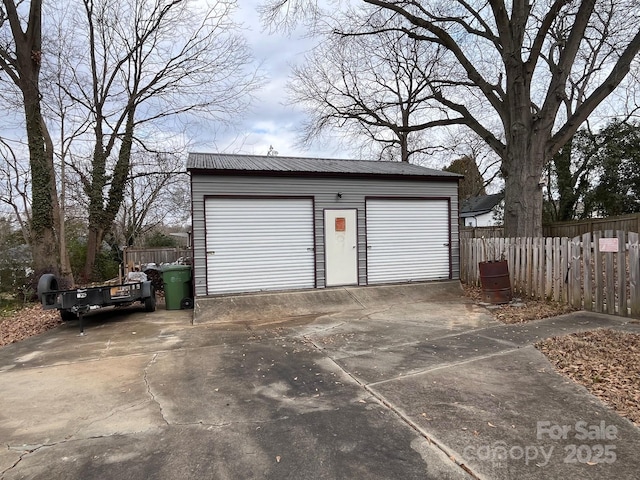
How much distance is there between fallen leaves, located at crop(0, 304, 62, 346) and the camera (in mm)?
7160

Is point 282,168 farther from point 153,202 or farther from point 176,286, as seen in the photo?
point 153,202

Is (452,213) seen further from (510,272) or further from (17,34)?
(17,34)

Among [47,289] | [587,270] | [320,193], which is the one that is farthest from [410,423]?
[47,289]

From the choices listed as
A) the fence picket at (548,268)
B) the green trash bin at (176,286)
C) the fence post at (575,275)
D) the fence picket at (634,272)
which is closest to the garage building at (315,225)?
the green trash bin at (176,286)

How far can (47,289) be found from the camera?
7.36 metres

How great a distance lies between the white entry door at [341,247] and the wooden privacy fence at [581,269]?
360 centimetres

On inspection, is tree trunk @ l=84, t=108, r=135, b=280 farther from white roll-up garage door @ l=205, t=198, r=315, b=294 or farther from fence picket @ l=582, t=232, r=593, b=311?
fence picket @ l=582, t=232, r=593, b=311

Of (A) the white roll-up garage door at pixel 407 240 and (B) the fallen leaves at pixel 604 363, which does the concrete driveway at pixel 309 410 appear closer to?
(B) the fallen leaves at pixel 604 363

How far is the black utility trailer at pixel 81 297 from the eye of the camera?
7.12 meters

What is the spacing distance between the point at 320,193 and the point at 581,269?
567 centimetres

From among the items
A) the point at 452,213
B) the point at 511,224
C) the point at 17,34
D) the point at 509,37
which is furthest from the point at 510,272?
the point at 17,34

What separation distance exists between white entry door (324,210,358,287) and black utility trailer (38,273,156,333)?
4404 mm

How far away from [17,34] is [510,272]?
1544 centimetres

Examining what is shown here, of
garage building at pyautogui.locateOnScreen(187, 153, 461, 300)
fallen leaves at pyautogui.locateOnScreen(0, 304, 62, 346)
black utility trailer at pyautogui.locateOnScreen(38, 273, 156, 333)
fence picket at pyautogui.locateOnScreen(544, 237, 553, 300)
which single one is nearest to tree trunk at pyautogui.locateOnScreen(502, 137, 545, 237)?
garage building at pyautogui.locateOnScreen(187, 153, 461, 300)
